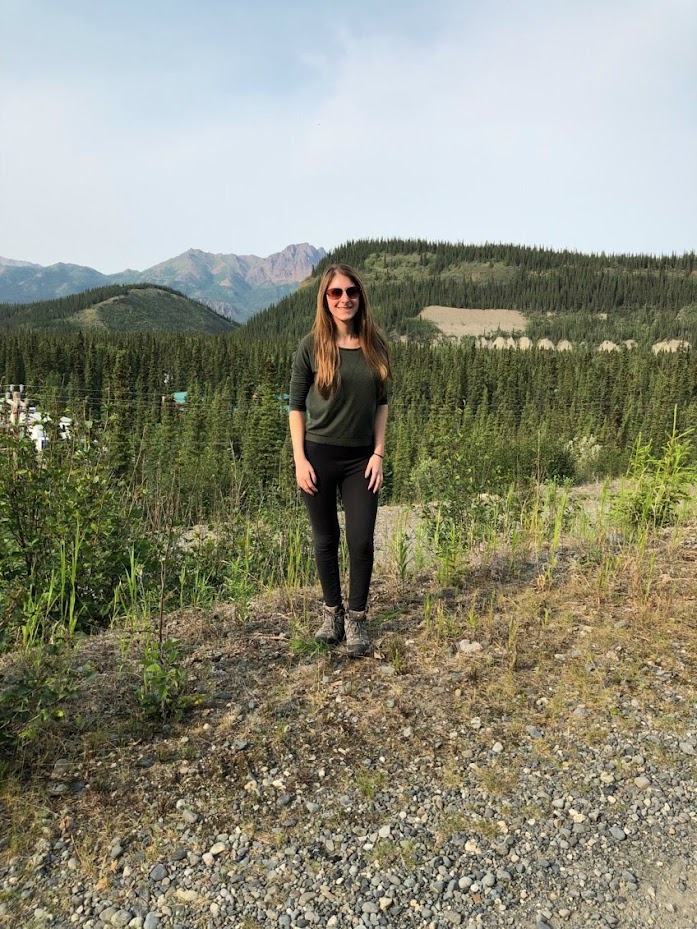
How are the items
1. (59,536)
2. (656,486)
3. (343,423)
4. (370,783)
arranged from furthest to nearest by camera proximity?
(656,486), (59,536), (343,423), (370,783)

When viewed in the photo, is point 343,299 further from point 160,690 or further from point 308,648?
point 160,690

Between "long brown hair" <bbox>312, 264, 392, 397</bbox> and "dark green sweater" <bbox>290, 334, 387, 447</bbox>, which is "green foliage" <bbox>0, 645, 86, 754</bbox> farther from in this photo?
"long brown hair" <bbox>312, 264, 392, 397</bbox>

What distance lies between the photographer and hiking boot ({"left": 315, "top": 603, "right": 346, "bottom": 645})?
14.1 ft

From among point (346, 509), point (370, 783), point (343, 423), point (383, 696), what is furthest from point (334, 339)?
point (370, 783)

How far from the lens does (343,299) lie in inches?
153

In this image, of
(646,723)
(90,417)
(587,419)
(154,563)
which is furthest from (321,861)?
(587,419)

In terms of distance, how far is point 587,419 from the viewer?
66938 millimetres

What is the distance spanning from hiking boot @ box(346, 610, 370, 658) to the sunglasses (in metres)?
2.23

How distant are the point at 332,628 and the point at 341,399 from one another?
1.72m

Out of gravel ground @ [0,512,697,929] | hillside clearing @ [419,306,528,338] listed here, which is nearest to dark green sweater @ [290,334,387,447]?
gravel ground @ [0,512,697,929]

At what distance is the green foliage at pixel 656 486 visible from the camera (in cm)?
597

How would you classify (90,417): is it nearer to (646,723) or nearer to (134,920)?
(134,920)

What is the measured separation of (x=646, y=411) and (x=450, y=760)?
273 feet

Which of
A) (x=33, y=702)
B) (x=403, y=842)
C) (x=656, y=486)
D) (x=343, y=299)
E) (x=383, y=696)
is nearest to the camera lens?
(x=403, y=842)
